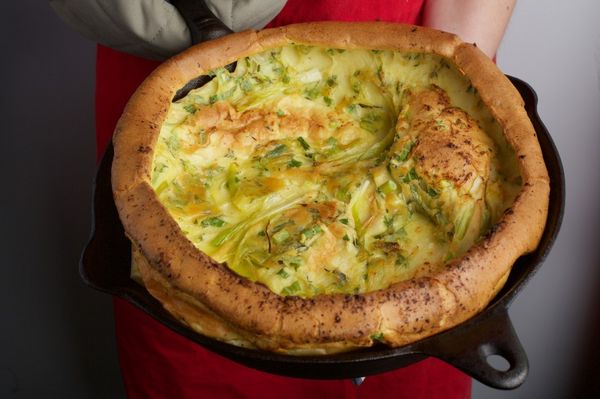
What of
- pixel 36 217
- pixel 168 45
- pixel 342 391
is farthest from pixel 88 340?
pixel 168 45

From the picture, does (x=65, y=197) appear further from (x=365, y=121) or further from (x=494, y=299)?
(x=494, y=299)

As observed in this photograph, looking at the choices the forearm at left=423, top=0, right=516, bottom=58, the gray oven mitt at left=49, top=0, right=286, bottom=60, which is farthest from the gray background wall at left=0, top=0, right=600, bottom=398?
the gray oven mitt at left=49, top=0, right=286, bottom=60

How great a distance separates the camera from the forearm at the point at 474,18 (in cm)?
147

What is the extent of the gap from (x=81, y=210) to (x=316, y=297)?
1.51 meters

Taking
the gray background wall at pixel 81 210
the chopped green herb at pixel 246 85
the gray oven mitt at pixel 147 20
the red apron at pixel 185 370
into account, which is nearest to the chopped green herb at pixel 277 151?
the chopped green herb at pixel 246 85

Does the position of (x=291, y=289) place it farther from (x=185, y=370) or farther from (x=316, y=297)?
(x=185, y=370)

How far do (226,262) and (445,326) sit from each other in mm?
317

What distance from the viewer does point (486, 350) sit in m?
0.89

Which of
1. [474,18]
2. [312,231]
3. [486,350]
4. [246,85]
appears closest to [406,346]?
[486,350]

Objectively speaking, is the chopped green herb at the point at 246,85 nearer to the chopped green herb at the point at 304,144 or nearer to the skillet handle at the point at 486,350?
the chopped green herb at the point at 304,144

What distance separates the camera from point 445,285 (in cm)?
92

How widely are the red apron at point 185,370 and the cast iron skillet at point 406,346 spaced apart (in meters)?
0.58

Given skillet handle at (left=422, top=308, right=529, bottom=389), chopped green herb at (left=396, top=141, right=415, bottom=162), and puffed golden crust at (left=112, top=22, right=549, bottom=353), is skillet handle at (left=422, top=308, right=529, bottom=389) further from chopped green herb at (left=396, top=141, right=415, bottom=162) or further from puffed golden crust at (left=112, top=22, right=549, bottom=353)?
chopped green herb at (left=396, top=141, right=415, bottom=162)

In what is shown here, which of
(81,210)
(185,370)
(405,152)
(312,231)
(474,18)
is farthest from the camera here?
(81,210)
